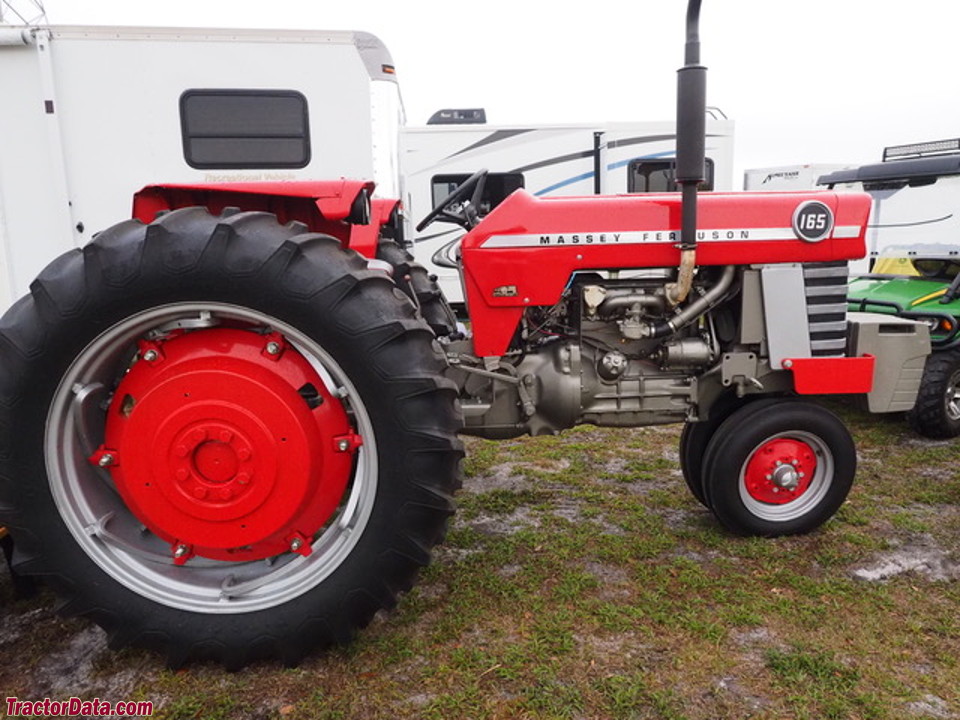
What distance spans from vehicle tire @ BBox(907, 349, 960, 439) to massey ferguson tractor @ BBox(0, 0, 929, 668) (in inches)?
77.2

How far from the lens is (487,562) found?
8.17ft

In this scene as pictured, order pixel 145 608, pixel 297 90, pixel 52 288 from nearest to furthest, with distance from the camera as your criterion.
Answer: pixel 52 288
pixel 145 608
pixel 297 90

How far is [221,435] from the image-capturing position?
1.86 metres

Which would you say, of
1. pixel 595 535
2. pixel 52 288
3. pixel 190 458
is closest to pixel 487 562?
pixel 595 535

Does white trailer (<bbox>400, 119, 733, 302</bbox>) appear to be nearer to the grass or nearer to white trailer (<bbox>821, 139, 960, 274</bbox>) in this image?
white trailer (<bbox>821, 139, 960, 274</bbox>)

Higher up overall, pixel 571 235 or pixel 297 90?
pixel 297 90

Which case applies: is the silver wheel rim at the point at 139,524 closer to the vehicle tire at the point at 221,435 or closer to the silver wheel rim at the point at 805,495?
the vehicle tire at the point at 221,435

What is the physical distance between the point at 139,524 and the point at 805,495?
7.85 feet

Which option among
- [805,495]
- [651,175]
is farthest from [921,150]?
[805,495]

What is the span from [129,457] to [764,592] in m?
2.04

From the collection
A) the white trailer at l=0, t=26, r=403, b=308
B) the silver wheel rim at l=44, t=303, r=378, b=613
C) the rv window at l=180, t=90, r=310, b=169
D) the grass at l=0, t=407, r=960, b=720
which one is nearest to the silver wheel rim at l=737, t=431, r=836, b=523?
the grass at l=0, t=407, r=960, b=720

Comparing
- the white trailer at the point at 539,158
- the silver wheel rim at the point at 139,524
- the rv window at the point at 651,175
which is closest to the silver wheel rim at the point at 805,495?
the silver wheel rim at the point at 139,524

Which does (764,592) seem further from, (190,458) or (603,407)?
(190,458)

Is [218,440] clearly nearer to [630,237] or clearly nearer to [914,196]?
[630,237]
